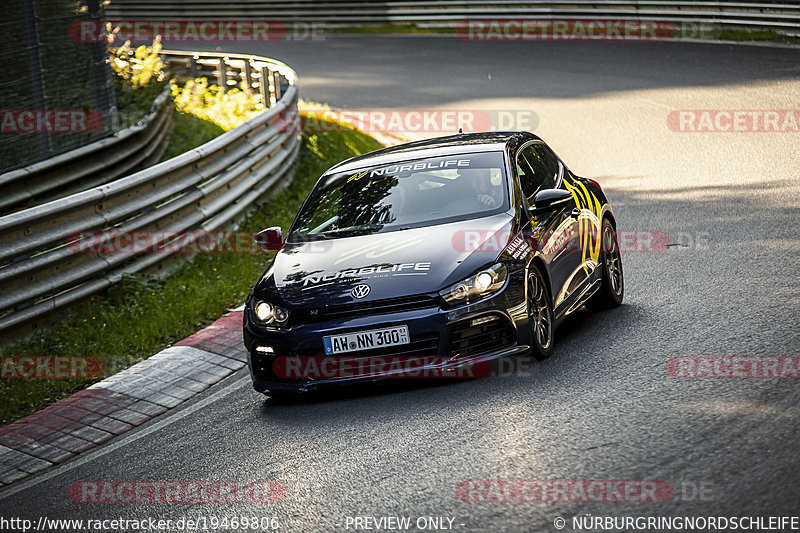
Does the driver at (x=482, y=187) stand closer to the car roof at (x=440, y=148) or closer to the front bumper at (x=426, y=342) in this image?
the car roof at (x=440, y=148)

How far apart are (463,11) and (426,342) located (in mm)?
22024

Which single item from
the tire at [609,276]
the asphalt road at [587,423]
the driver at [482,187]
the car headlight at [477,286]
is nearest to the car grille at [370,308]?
the car headlight at [477,286]

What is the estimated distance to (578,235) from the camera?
7902mm

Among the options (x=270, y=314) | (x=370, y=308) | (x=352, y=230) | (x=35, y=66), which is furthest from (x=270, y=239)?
(x=35, y=66)

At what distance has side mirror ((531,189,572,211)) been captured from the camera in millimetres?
7358

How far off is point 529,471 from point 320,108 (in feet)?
45.9

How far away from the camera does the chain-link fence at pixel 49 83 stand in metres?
11.1

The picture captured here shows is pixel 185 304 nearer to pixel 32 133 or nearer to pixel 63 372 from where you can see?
pixel 63 372

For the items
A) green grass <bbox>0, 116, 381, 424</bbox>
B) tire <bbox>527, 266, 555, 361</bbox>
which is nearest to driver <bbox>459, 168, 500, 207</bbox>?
tire <bbox>527, 266, 555, 361</bbox>

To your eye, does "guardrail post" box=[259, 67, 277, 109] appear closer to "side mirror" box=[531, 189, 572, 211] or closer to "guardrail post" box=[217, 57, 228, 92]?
"guardrail post" box=[217, 57, 228, 92]

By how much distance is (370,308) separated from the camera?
21.5ft

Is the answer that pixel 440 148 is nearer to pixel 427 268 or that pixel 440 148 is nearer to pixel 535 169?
pixel 535 169

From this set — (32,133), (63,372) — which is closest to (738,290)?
(63,372)

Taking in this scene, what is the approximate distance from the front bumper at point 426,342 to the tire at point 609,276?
1.70 meters
